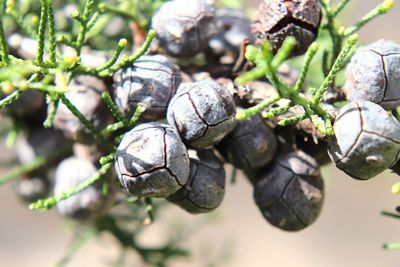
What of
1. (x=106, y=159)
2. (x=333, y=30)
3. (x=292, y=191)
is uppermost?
(x=333, y=30)

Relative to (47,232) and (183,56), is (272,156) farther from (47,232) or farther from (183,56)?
(47,232)

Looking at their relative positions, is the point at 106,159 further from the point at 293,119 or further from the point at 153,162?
the point at 293,119

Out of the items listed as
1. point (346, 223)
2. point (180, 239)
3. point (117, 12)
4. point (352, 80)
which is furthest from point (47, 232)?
point (352, 80)

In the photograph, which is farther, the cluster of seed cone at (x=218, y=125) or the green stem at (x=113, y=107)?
the green stem at (x=113, y=107)

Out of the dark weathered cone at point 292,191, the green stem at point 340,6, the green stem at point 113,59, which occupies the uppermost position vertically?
the green stem at point 340,6

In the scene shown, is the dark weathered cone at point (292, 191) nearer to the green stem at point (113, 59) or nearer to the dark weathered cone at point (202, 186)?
the dark weathered cone at point (202, 186)

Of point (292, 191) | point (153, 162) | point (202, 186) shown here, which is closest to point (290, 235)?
point (292, 191)

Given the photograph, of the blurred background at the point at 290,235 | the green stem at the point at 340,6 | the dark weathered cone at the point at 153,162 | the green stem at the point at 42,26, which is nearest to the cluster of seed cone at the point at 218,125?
the dark weathered cone at the point at 153,162

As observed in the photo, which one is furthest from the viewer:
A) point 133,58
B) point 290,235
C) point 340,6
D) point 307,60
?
point 290,235
